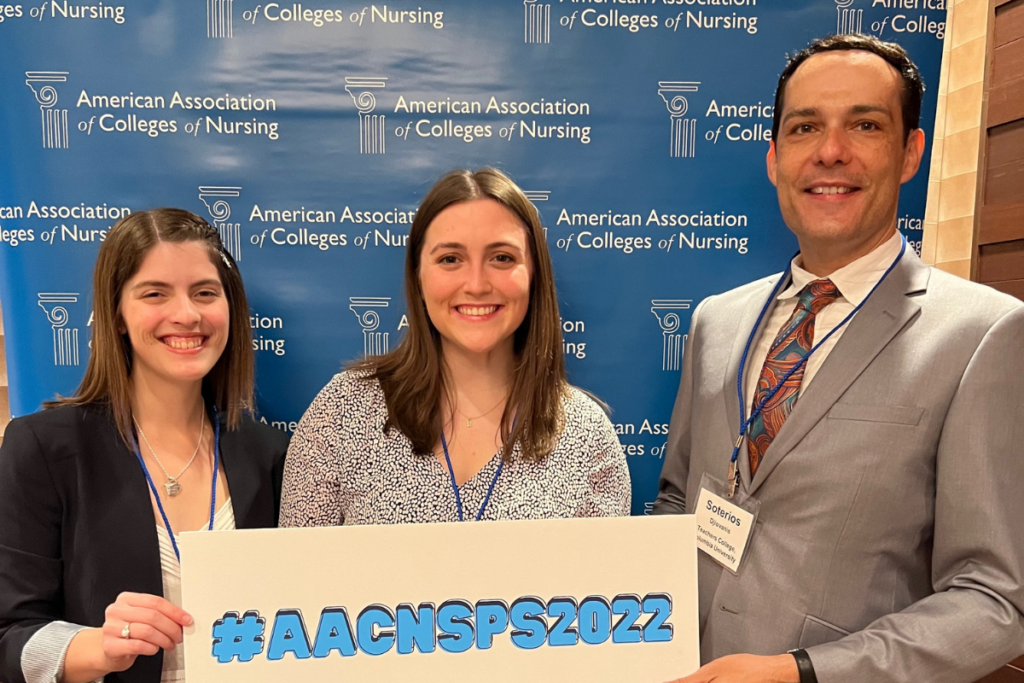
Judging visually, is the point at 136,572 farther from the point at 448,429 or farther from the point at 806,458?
the point at 806,458

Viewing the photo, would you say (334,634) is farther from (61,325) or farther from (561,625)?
(61,325)

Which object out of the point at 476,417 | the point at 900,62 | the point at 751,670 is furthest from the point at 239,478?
the point at 900,62

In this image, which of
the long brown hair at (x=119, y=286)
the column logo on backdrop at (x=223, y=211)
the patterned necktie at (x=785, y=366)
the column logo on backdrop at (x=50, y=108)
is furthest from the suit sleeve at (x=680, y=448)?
the column logo on backdrop at (x=50, y=108)

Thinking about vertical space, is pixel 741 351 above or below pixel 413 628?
above

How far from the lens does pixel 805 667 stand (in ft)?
4.80

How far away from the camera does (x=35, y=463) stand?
5.85ft

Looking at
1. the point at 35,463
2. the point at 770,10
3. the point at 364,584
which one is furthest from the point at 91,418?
the point at 770,10

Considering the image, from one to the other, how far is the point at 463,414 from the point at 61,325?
1.59 m

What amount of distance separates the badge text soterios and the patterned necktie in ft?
1.53

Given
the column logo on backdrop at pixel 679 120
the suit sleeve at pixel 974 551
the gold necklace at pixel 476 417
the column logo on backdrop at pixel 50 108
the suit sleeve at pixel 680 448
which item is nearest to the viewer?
the suit sleeve at pixel 974 551

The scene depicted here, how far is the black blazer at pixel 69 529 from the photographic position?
1737 millimetres

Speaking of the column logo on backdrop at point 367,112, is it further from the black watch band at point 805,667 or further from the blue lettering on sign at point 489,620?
the black watch band at point 805,667

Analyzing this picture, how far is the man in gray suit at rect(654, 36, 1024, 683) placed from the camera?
1.47 m

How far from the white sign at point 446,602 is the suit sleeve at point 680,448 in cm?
55
